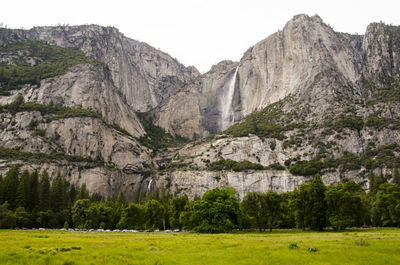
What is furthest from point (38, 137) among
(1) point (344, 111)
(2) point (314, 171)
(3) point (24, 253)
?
(1) point (344, 111)

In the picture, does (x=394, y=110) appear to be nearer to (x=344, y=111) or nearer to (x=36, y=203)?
(x=344, y=111)

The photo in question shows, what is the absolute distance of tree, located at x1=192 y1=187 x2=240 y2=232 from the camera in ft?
217

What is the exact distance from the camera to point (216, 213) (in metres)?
67.4

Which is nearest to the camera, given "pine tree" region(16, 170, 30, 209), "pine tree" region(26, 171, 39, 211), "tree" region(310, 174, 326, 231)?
"tree" region(310, 174, 326, 231)

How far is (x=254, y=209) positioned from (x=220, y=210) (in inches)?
452

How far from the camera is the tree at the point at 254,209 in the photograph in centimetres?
7406

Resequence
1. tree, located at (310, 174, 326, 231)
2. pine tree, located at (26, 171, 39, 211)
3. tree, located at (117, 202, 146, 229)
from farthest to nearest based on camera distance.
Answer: pine tree, located at (26, 171, 39, 211)
tree, located at (117, 202, 146, 229)
tree, located at (310, 174, 326, 231)

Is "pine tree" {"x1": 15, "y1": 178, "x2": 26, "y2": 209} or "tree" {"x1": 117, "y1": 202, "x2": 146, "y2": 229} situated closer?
"pine tree" {"x1": 15, "y1": 178, "x2": 26, "y2": 209}

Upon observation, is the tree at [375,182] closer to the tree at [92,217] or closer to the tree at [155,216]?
the tree at [155,216]

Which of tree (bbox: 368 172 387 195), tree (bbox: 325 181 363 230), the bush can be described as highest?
the bush

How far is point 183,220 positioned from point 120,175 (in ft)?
293

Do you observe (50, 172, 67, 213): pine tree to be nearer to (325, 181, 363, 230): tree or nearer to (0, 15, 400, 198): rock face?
(0, 15, 400, 198): rock face

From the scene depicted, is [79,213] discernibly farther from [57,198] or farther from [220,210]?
[220,210]

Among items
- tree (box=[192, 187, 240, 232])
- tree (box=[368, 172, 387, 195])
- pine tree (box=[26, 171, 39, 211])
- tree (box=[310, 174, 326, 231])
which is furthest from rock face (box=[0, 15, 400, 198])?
tree (box=[192, 187, 240, 232])
